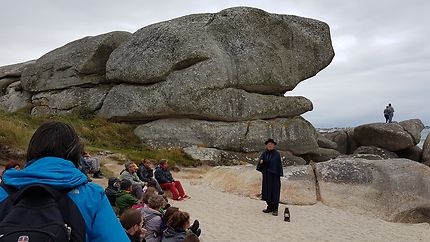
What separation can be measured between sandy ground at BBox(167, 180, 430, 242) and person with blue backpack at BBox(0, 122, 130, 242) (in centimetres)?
780

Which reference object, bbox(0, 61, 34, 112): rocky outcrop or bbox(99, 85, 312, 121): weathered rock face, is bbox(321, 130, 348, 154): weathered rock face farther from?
bbox(0, 61, 34, 112): rocky outcrop

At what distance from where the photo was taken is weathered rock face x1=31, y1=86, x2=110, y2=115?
2592 centimetres

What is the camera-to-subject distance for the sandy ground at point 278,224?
10.8m

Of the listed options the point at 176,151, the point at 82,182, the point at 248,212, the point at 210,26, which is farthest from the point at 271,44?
the point at 82,182

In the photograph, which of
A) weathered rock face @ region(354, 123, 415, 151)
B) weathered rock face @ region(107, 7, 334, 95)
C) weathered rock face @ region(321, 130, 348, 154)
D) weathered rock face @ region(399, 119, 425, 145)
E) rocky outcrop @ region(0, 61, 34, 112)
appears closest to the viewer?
weathered rock face @ region(107, 7, 334, 95)

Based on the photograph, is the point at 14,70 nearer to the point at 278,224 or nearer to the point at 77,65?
the point at 77,65

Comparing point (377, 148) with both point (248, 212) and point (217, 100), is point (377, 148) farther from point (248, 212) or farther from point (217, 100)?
point (248, 212)

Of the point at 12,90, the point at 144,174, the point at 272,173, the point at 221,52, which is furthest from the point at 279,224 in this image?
the point at 12,90

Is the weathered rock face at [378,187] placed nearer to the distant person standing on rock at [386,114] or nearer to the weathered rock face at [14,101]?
the distant person standing on rock at [386,114]

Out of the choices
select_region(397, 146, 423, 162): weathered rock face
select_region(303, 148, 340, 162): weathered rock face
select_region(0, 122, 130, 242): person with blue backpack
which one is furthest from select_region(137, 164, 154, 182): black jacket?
select_region(397, 146, 423, 162): weathered rock face

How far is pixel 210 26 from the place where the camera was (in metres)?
24.8

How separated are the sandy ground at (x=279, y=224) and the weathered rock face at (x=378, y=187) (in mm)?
706

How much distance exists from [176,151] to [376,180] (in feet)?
29.0

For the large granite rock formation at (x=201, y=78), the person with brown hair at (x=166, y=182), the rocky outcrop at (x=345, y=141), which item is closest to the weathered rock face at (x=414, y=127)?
the rocky outcrop at (x=345, y=141)
